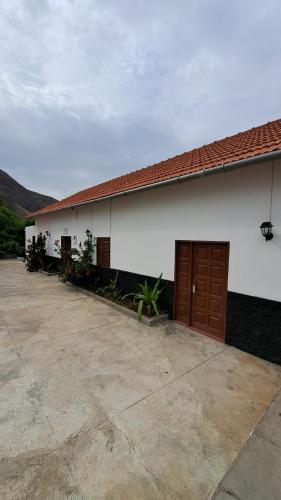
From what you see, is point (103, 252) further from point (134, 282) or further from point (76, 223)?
point (76, 223)

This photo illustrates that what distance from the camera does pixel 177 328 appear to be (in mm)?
4758

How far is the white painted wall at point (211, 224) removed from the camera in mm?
3521

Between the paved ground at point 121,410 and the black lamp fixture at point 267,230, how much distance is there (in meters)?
2.03

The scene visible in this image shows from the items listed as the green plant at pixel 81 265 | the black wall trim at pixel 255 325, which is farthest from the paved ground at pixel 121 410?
the green plant at pixel 81 265

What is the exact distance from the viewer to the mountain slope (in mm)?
Result: 50406

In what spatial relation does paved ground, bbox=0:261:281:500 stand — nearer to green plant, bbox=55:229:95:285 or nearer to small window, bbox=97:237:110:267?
small window, bbox=97:237:110:267

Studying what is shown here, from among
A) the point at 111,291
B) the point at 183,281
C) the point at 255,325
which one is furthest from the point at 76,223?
the point at 255,325

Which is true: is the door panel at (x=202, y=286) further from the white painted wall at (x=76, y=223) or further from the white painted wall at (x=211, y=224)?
the white painted wall at (x=76, y=223)

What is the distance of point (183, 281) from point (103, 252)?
360 centimetres

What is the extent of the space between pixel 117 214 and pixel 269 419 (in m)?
5.81

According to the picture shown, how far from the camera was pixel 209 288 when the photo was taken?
174 inches

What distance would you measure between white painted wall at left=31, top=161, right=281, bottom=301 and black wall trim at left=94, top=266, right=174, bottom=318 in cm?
17

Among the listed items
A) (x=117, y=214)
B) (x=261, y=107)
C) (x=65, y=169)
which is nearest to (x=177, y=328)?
(x=117, y=214)

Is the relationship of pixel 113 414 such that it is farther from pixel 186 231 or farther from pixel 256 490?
pixel 186 231
